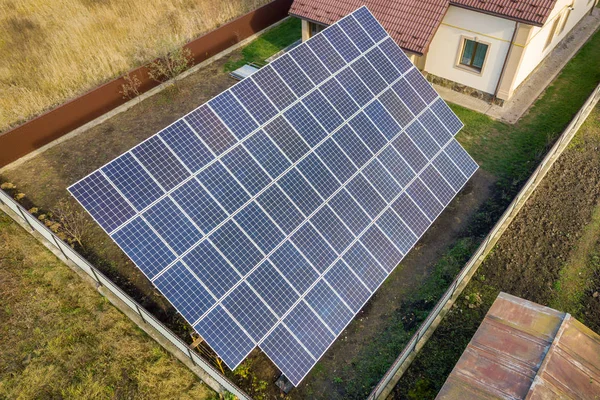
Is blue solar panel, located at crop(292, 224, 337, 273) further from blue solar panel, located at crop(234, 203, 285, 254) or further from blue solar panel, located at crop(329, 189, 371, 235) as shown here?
blue solar panel, located at crop(329, 189, 371, 235)

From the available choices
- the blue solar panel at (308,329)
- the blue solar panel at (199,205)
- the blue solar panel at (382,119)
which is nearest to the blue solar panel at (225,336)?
the blue solar panel at (308,329)

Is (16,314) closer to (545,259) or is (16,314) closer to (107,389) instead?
(107,389)

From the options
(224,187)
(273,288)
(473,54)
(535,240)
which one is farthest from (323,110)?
(473,54)

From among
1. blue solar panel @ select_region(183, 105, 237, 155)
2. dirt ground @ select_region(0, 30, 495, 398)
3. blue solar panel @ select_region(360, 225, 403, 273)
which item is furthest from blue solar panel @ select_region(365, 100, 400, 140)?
blue solar panel @ select_region(183, 105, 237, 155)

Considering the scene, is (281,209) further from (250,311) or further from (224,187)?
(250,311)

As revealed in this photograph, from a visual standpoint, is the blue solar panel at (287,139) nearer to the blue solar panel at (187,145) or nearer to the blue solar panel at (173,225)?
the blue solar panel at (187,145)

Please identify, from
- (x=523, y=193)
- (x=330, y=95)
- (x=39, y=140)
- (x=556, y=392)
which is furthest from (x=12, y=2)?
(x=556, y=392)
